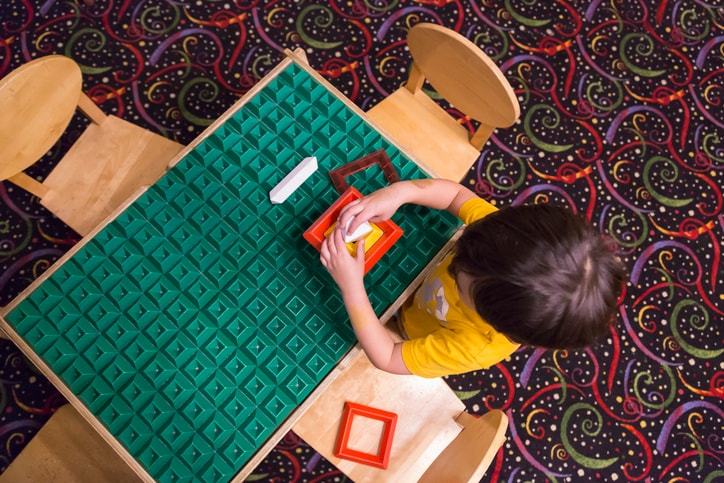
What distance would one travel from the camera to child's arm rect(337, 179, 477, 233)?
0.96 metres

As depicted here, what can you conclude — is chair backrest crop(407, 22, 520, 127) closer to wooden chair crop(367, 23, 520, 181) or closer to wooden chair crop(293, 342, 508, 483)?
wooden chair crop(367, 23, 520, 181)

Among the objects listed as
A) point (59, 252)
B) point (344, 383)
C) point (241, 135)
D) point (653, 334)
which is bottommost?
point (59, 252)

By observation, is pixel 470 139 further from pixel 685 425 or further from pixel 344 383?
pixel 685 425

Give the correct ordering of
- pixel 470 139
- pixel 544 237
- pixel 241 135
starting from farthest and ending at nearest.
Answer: pixel 470 139 < pixel 241 135 < pixel 544 237

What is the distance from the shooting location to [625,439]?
161 cm

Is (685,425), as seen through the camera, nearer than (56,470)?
No

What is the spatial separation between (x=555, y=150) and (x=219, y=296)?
1255mm

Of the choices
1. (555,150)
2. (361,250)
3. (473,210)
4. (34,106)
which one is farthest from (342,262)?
(555,150)

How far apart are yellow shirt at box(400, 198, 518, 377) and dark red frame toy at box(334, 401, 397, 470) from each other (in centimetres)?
21

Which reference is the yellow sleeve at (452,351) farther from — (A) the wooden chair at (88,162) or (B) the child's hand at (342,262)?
(A) the wooden chair at (88,162)

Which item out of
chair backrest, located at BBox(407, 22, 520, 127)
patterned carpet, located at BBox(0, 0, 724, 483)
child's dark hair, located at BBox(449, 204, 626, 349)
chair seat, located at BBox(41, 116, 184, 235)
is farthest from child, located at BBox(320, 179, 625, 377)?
patterned carpet, located at BBox(0, 0, 724, 483)

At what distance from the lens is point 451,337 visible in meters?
1.00

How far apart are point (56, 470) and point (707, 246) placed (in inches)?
75.3

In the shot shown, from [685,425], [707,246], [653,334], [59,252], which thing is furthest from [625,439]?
[59,252]
